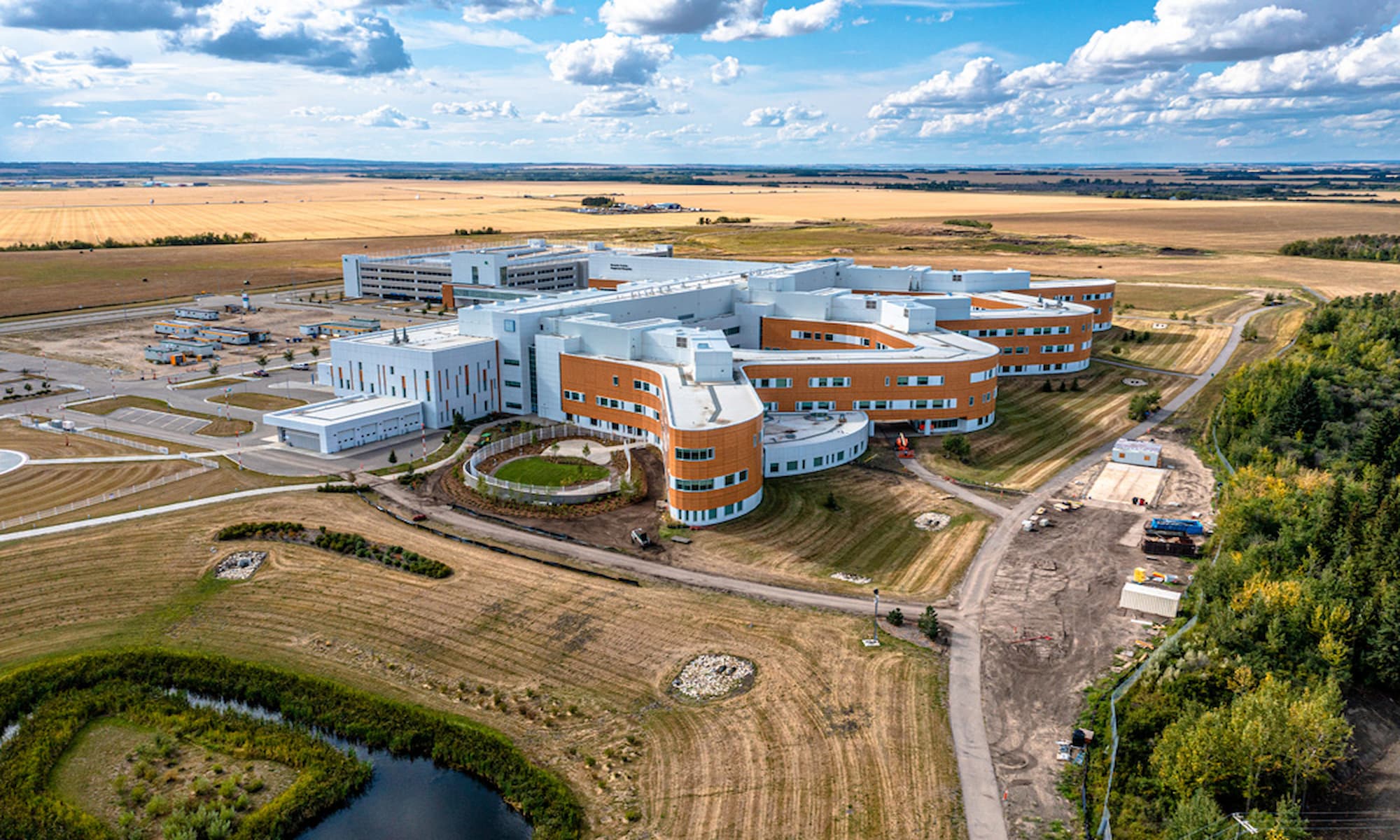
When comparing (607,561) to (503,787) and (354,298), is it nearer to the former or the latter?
(503,787)

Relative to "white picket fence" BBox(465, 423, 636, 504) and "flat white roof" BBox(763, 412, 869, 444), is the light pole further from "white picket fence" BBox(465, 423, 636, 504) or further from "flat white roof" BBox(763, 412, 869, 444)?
"white picket fence" BBox(465, 423, 636, 504)

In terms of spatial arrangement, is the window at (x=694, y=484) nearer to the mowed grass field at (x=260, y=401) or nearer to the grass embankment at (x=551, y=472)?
the grass embankment at (x=551, y=472)

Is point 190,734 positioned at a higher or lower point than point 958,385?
lower

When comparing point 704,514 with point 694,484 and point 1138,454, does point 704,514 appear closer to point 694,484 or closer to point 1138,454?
point 694,484

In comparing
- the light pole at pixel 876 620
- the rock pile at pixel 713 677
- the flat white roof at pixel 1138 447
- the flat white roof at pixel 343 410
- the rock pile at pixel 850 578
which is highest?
the flat white roof at pixel 343 410

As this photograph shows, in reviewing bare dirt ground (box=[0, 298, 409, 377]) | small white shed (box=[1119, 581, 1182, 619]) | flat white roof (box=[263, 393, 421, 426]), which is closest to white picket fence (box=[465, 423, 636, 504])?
flat white roof (box=[263, 393, 421, 426])

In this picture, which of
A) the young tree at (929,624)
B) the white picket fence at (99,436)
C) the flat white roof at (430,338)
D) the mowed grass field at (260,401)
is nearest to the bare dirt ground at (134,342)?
the mowed grass field at (260,401)

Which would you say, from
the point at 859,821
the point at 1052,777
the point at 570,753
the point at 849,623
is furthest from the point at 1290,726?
the point at 570,753
